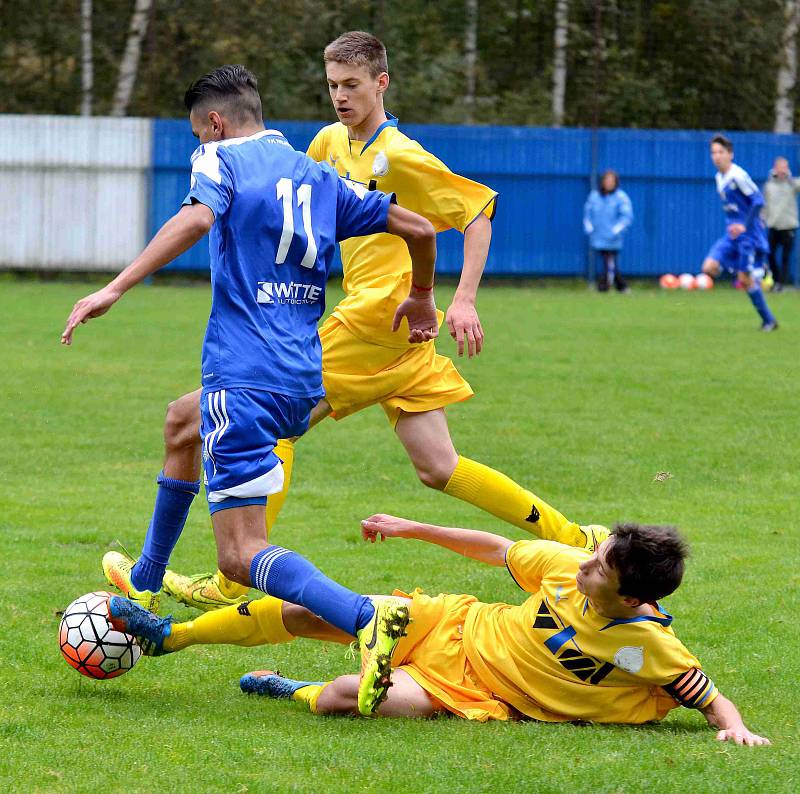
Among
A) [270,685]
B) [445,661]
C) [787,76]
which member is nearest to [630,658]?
[445,661]

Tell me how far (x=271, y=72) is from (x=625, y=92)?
7.34m

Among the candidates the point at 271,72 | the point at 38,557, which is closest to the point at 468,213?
the point at 38,557

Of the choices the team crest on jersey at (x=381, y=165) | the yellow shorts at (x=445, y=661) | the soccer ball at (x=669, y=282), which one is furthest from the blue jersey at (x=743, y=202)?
the yellow shorts at (x=445, y=661)

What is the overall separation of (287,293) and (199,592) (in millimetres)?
1432

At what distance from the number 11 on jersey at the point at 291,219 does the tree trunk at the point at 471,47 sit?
24.4m

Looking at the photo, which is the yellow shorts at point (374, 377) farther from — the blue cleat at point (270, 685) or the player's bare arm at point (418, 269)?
the blue cleat at point (270, 685)

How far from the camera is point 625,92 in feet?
95.7

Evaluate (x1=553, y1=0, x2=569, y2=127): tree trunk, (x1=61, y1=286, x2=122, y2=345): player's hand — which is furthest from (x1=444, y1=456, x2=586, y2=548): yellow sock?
(x1=553, y1=0, x2=569, y2=127): tree trunk

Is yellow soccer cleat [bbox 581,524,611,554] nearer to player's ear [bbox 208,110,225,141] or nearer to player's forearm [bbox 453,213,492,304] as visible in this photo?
player's forearm [bbox 453,213,492,304]

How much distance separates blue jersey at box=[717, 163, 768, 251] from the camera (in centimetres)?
1680

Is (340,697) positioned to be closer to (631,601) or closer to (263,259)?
(631,601)

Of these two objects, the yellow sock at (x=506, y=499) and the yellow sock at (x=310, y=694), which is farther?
the yellow sock at (x=506, y=499)

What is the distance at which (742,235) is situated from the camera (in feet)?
55.1

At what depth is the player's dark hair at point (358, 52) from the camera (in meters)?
5.54
